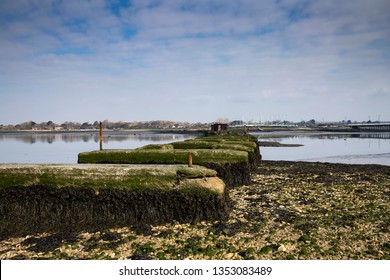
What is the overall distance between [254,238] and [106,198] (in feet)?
15.5

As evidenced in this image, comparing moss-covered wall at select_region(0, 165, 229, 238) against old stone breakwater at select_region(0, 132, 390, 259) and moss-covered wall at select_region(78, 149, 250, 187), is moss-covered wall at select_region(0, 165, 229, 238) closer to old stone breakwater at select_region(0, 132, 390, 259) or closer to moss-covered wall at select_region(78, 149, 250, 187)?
old stone breakwater at select_region(0, 132, 390, 259)

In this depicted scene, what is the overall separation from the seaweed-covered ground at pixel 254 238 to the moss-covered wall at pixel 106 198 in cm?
55

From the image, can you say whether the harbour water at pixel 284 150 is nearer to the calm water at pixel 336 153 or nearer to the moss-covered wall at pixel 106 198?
the calm water at pixel 336 153

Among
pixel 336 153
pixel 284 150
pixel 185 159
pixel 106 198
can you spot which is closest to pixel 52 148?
pixel 284 150

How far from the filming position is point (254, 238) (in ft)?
28.3

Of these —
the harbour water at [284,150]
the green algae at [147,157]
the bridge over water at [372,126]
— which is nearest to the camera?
the green algae at [147,157]

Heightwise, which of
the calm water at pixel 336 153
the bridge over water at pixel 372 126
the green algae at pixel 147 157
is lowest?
the calm water at pixel 336 153

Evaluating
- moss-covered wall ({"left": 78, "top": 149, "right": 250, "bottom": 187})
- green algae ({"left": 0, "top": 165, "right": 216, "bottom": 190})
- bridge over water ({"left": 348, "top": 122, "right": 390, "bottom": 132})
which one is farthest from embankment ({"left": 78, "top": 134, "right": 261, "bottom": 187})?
bridge over water ({"left": 348, "top": 122, "right": 390, "bottom": 132})

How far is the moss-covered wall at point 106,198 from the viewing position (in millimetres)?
10273

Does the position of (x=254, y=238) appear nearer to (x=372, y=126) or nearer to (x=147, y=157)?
(x=147, y=157)

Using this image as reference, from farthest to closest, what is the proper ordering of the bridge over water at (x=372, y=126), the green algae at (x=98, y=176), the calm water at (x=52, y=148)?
the bridge over water at (x=372, y=126), the calm water at (x=52, y=148), the green algae at (x=98, y=176)

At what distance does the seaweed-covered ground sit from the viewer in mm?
7680

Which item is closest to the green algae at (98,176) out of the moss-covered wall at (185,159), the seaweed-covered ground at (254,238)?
the seaweed-covered ground at (254,238)
